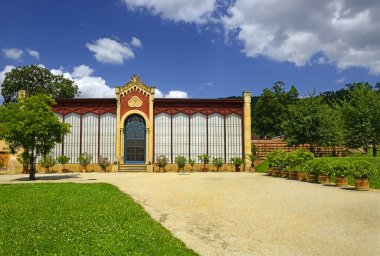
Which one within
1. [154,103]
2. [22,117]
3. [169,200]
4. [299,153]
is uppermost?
[154,103]

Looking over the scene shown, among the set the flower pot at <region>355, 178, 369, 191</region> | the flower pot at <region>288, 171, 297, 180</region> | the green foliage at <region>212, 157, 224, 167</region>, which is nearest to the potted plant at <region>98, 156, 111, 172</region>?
the green foliage at <region>212, 157, 224, 167</region>

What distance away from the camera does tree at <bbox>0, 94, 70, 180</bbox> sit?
2277 centimetres

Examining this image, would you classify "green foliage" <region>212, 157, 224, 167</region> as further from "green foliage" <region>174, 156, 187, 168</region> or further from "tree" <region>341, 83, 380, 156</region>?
"tree" <region>341, 83, 380, 156</region>

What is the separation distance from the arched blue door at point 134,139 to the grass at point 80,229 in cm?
2245

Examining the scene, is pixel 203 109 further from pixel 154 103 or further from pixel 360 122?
pixel 360 122

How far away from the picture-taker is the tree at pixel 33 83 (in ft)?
174

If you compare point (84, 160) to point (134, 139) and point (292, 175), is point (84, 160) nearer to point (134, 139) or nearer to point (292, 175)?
point (134, 139)

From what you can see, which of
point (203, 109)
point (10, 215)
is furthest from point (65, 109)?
point (10, 215)

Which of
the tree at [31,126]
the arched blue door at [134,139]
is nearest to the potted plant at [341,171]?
the tree at [31,126]

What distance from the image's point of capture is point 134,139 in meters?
35.6

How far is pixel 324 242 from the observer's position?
24.4ft

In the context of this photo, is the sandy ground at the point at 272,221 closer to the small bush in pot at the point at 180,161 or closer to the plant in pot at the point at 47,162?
the small bush in pot at the point at 180,161

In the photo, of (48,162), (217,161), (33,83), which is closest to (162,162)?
(217,161)

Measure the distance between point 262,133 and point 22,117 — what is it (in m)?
50.1
